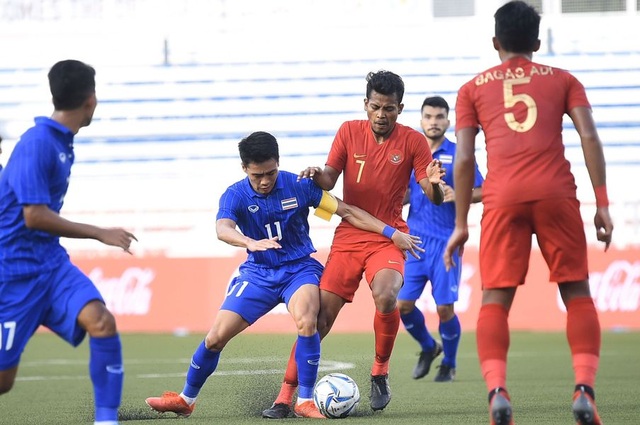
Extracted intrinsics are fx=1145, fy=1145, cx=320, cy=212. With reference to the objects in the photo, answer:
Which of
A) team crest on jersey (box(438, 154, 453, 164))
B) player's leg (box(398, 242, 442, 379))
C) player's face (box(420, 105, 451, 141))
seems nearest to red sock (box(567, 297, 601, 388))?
player's leg (box(398, 242, 442, 379))

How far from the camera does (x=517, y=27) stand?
18.1 feet

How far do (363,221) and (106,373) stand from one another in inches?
106

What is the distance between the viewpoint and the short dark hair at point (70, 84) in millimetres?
5516

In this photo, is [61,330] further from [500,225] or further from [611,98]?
[611,98]

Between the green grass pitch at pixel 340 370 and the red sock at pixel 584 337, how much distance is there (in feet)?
4.31

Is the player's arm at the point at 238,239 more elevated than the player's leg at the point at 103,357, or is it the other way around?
Answer: the player's arm at the point at 238,239

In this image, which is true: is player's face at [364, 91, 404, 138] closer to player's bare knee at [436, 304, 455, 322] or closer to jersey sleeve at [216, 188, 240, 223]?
jersey sleeve at [216, 188, 240, 223]

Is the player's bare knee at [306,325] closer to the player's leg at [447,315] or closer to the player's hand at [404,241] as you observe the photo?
the player's hand at [404,241]

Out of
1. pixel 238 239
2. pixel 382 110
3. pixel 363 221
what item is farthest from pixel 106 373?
pixel 382 110

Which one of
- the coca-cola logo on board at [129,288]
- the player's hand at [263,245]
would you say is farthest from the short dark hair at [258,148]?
the coca-cola logo on board at [129,288]

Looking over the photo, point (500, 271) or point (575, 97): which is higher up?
point (575, 97)

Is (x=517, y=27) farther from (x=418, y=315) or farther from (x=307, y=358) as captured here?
(x=418, y=315)

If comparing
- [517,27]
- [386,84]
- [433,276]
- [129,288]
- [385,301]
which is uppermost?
[517,27]

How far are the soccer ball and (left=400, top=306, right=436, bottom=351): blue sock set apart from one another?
2.67 meters
